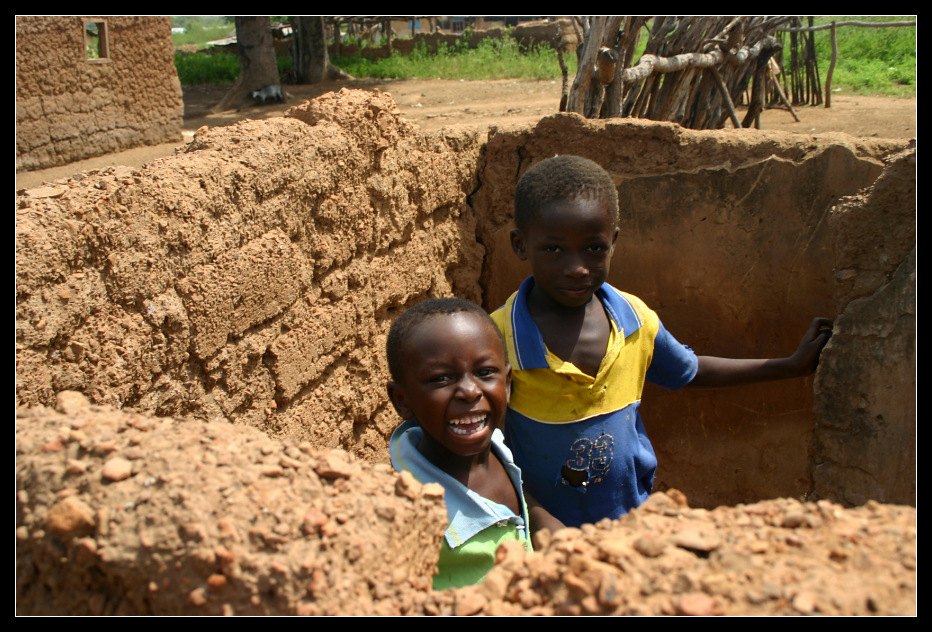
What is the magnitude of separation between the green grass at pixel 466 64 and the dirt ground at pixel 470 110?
47 cm

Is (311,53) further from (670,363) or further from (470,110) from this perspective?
(670,363)

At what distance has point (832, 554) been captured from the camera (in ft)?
4.14

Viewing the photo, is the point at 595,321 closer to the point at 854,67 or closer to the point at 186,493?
the point at 186,493

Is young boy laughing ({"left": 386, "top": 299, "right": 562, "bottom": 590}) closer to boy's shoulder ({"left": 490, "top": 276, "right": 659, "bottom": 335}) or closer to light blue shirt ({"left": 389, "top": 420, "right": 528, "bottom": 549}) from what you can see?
light blue shirt ({"left": 389, "top": 420, "right": 528, "bottom": 549})

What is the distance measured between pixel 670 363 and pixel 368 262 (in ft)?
4.01

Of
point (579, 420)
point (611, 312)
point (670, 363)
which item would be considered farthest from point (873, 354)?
point (579, 420)

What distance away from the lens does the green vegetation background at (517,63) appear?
12.0m

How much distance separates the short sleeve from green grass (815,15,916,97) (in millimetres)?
9905

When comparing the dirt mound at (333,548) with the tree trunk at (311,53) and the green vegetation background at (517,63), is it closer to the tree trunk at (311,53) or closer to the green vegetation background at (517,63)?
the green vegetation background at (517,63)

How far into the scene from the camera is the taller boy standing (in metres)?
2.35

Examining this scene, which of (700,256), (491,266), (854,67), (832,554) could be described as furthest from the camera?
(854,67)

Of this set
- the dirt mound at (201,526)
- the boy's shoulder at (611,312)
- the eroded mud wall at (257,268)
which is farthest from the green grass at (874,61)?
the dirt mound at (201,526)

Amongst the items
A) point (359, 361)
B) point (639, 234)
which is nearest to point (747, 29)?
point (639, 234)

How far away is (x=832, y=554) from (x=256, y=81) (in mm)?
11776
